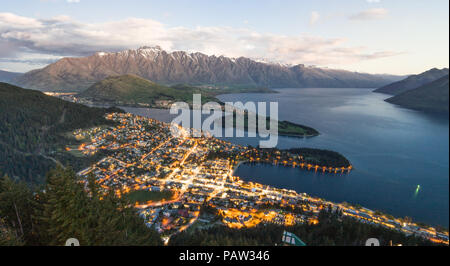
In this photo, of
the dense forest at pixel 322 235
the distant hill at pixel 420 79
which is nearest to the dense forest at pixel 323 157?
the distant hill at pixel 420 79

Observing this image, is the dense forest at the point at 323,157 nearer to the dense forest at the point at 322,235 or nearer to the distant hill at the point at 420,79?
the distant hill at the point at 420,79

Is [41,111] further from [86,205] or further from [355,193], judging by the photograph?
[355,193]

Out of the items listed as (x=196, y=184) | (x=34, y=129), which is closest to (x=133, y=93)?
(x=34, y=129)

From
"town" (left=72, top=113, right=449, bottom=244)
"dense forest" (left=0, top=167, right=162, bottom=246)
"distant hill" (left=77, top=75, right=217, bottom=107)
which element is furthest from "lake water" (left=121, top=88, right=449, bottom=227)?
"distant hill" (left=77, top=75, right=217, bottom=107)

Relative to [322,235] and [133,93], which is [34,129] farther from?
[133,93]

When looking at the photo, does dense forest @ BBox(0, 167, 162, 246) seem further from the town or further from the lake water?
the lake water
